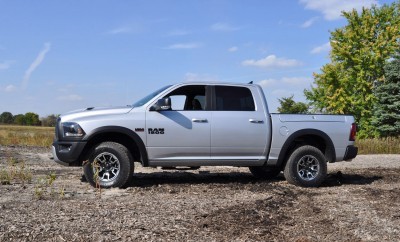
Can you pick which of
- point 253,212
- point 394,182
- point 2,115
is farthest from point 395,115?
point 2,115

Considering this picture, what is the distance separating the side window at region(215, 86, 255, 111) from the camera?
8859mm

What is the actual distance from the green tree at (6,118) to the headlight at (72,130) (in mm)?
82070

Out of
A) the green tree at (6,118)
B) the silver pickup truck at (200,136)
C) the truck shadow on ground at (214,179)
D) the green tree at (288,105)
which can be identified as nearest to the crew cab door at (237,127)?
the silver pickup truck at (200,136)

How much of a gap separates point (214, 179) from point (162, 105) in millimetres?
2487

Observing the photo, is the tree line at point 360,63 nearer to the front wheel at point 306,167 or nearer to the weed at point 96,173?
the front wheel at point 306,167

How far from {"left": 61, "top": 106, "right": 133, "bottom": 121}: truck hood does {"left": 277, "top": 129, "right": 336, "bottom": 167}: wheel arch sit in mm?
3157

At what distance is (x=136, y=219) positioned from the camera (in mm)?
5559

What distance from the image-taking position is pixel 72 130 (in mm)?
8031

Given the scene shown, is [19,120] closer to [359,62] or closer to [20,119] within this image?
Answer: [20,119]

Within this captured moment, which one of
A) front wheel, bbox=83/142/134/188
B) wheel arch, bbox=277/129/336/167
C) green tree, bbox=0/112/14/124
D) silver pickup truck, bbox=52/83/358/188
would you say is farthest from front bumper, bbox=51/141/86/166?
green tree, bbox=0/112/14/124

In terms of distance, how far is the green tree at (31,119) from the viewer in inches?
3297

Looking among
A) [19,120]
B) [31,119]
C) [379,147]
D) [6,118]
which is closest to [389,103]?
[379,147]

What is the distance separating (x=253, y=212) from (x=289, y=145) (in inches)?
122

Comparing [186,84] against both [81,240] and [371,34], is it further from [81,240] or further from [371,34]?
[371,34]
